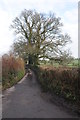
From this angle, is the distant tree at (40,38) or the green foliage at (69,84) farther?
the distant tree at (40,38)

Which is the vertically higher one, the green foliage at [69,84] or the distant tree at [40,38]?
the distant tree at [40,38]

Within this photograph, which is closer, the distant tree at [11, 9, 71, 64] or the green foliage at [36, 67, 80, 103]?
the green foliage at [36, 67, 80, 103]

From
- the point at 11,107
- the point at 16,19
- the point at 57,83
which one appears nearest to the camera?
the point at 11,107

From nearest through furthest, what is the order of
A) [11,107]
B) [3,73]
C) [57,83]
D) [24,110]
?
[24,110], [11,107], [57,83], [3,73]

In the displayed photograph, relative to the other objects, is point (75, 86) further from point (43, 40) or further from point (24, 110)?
point (43, 40)

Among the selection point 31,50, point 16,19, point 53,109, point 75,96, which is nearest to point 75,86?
point 75,96

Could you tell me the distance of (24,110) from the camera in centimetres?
828

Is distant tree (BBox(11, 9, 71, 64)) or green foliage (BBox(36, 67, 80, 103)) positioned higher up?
distant tree (BBox(11, 9, 71, 64))

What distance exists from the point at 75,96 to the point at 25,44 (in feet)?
89.4

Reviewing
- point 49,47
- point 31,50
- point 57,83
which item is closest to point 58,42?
point 49,47

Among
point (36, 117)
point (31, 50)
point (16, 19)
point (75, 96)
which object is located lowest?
point (36, 117)

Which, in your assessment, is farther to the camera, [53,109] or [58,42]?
[58,42]

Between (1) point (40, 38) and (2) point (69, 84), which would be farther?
(1) point (40, 38)

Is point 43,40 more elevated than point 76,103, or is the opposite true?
point 43,40
